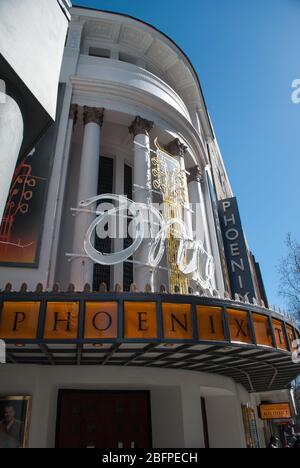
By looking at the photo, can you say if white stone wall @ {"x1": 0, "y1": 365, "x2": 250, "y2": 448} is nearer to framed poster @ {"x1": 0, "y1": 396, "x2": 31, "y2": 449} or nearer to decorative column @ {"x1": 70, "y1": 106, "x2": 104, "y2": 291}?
framed poster @ {"x1": 0, "y1": 396, "x2": 31, "y2": 449}

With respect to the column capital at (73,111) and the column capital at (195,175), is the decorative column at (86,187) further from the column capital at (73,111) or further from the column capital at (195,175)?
the column capital at (195,175)

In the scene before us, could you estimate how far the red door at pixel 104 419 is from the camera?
35.9 ft

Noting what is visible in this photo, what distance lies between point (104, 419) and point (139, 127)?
1341cm

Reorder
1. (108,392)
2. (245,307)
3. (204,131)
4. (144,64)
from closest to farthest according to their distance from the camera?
(245,307)
(108,392)
(144,64)
(204,131)

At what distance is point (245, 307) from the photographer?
9758 mm

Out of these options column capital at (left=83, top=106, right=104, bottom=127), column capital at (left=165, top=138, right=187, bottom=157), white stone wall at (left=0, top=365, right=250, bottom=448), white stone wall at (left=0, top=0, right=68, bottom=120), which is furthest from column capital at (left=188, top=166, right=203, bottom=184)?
white stone wall at (left=0, top=0, right=68, bottom=120)

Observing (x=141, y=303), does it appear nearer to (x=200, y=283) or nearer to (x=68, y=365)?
(x=68, y=365)

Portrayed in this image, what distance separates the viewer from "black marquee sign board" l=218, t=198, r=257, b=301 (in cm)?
2017

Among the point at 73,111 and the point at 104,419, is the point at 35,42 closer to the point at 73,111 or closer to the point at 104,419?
the point at 73,111

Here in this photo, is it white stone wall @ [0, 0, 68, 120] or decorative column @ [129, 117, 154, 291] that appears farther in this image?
decorative column @ [129, 117, 154, 291]

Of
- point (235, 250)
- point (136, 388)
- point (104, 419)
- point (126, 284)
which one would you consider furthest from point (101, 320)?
point (235, 250)

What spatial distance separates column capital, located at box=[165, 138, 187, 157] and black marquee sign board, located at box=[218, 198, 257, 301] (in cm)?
580
